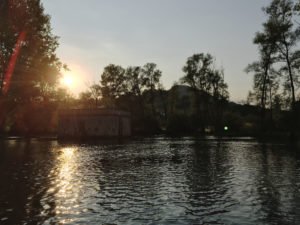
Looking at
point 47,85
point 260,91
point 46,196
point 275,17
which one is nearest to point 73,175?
point 46,196

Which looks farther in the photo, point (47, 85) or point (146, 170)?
point (47, 85)

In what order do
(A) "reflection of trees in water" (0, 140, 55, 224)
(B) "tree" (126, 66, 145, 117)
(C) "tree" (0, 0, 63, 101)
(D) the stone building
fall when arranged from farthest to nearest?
(B) "tree" (126, 66, 145, 117) < (D) the stone building < (C) "tree" (0, 0, 63, 101) < (A) "reflection of trees in water" (0, 140, 55, 224)

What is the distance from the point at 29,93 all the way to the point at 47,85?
251cm

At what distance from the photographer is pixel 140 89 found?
7831cm

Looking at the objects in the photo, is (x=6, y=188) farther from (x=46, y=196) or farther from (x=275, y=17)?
(x=275, y=17)

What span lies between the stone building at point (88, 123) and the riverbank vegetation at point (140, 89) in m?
4.10

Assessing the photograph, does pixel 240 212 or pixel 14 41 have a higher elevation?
pixel 14 41

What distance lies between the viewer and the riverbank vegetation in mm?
32312

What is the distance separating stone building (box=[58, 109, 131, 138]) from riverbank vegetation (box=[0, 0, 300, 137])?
161 inches

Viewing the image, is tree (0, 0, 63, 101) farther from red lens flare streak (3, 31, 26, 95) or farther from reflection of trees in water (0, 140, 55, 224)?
reflection of trees in water (0, 140, 55, 224)

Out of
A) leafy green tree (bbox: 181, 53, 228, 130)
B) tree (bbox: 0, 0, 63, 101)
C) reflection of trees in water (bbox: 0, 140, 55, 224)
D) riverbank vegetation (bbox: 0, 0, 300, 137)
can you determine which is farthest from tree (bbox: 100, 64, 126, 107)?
reflection of trees in water (bbox: 0, 140, 55, 224)

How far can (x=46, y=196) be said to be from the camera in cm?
806

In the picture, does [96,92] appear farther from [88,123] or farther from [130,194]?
[130,194]

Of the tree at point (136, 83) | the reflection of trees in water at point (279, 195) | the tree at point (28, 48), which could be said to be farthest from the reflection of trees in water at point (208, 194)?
the tree at point (136, 83)
